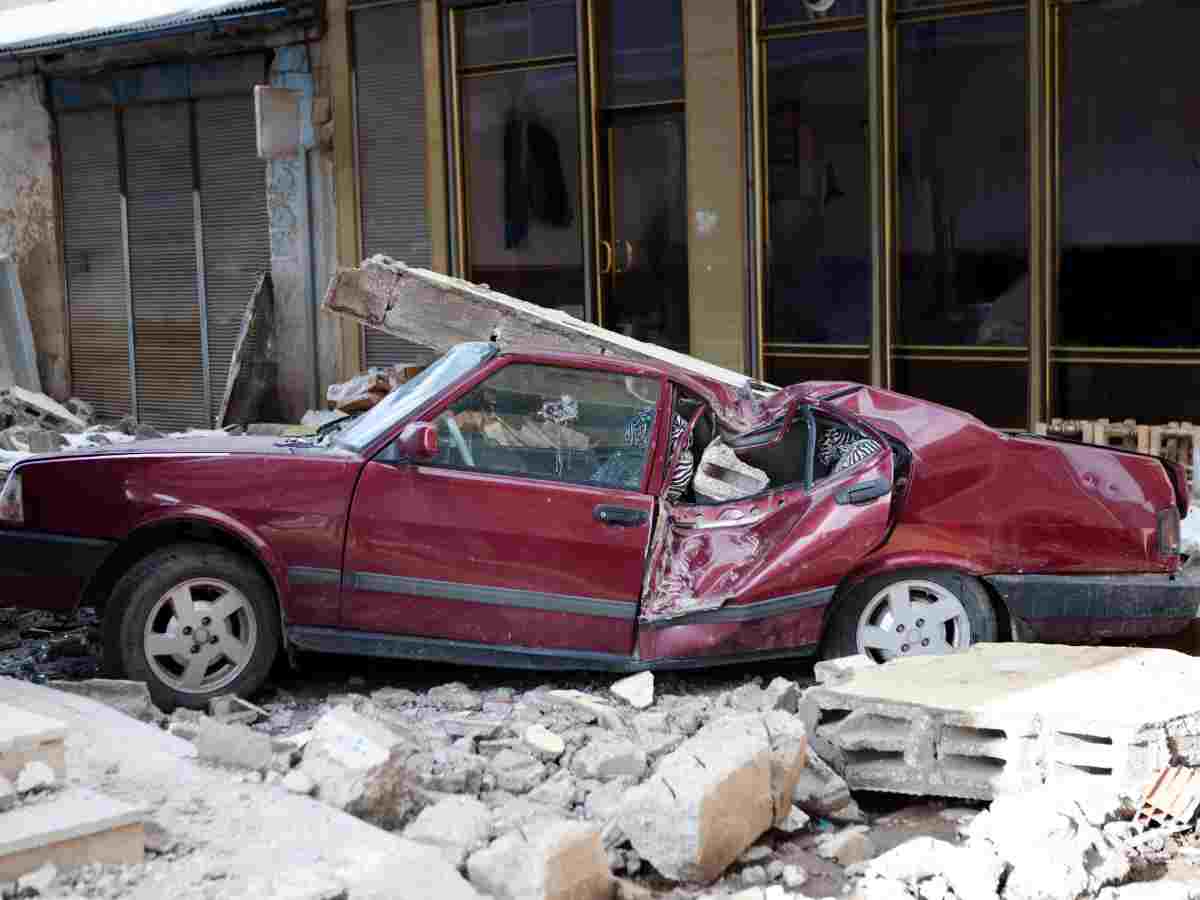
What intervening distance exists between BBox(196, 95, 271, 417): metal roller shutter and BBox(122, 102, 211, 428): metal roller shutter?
8.2 inches

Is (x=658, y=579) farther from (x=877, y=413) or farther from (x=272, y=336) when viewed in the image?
(x=272, y=336)

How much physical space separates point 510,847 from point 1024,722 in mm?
2030

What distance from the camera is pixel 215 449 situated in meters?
7.33

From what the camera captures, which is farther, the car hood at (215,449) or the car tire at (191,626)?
the car hood at (215,449)

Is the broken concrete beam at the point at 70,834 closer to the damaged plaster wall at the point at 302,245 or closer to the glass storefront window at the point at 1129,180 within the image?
the glass storefront window at the point at 1129,180

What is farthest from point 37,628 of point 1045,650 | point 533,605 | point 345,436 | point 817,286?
point 817,286

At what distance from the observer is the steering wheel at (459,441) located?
718 cm

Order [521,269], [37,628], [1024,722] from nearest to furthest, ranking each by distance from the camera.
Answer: [1024,722]
[37,628]
[521,269]

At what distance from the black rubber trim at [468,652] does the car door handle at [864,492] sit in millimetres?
787

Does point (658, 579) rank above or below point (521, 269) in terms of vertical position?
below

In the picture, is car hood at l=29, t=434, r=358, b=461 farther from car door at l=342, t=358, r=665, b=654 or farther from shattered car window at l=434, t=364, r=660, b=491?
shattered car window at l=434, t=364, r=660, b=491

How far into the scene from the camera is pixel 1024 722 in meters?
6.01

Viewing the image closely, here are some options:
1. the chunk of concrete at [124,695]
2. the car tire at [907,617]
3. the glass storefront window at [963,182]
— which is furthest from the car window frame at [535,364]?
the glass storefront window at [963,182]

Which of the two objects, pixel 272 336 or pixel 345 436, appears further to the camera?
pixel 272 336
